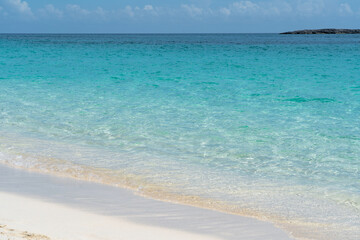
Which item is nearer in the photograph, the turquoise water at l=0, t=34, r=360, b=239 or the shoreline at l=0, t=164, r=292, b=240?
the shoreline at l=0, t=164, r=292, b=240

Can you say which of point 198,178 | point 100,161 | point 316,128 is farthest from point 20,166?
point 316,128

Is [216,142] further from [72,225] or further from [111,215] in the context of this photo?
[72,225]

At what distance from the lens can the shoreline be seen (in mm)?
4320

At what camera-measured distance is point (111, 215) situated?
4770 mm

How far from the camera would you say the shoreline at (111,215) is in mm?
4320

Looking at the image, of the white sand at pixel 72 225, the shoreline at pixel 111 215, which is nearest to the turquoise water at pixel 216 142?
the shoreline at pixel 111 215

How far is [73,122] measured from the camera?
33.3ft

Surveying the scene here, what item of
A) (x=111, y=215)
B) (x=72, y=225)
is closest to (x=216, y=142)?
(x=111, y=215)

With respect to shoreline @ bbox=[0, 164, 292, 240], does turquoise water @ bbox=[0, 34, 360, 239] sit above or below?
above

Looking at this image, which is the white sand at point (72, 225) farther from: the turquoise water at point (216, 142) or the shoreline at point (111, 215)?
the turquoise water at point (216, 142)

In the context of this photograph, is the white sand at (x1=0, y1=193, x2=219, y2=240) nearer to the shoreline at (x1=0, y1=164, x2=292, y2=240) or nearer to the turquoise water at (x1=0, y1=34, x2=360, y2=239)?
the shoreline at (x1=0, y1=164, x2=292, y2=240)

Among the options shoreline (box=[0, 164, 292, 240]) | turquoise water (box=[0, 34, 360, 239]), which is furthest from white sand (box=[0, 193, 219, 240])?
turquoise water (box=[0, 34, 360, 239])

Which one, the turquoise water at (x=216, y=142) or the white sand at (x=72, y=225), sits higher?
the turquoise water at (x=216, y=142)

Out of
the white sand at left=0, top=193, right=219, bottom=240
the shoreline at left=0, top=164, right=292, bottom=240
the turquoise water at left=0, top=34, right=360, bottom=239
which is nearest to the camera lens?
the white sand at left=0, top=193, right=219, bottom=240
